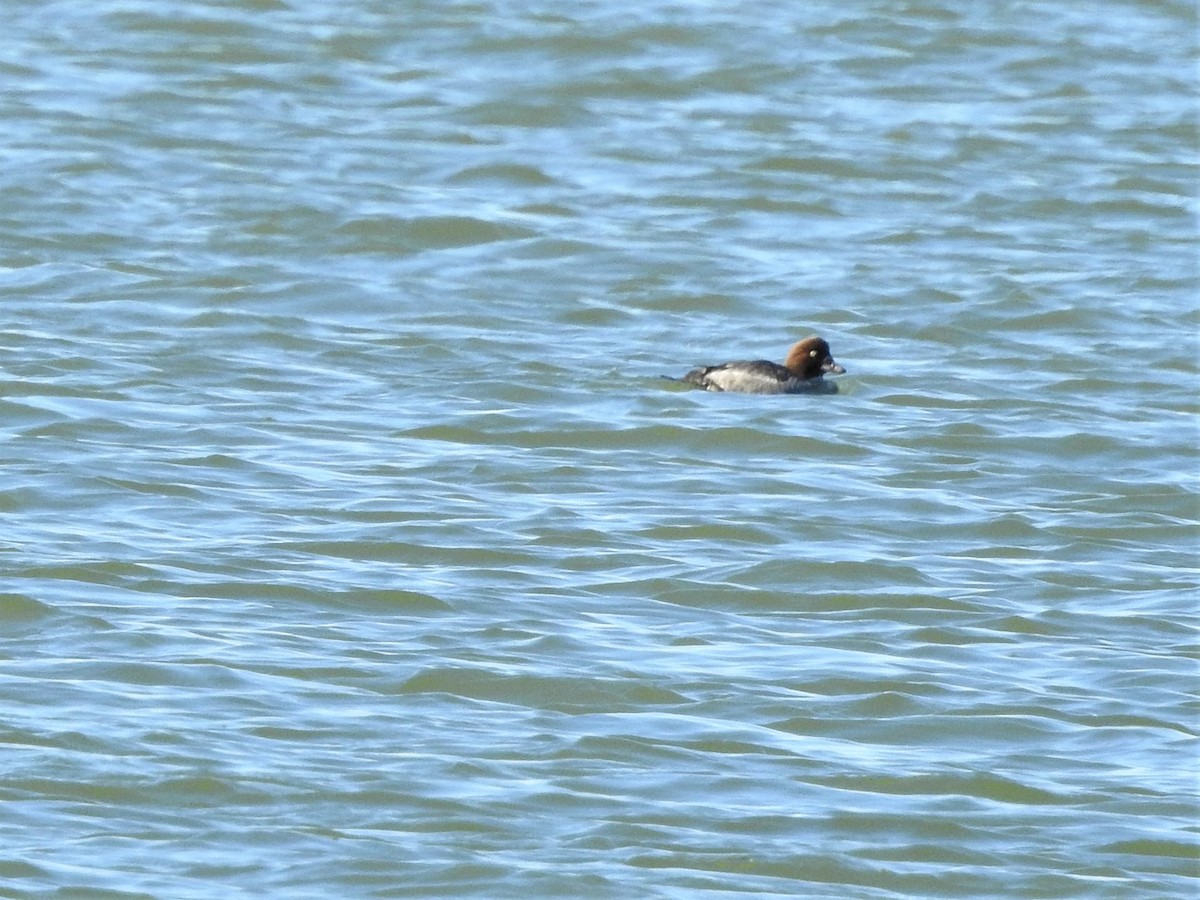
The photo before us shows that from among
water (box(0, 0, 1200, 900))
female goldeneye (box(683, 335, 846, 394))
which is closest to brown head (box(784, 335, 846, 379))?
female goldeneye (box(683, 335, 846, 394))

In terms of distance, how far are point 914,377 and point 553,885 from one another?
6.60m

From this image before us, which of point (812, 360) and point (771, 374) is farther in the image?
point (812, 360)

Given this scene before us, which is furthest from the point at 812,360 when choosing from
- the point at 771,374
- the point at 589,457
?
the point at 589,457

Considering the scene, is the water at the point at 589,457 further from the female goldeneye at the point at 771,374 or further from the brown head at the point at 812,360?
the brown head at the point at 812,360

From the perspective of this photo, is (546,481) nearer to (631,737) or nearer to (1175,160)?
(631,737)

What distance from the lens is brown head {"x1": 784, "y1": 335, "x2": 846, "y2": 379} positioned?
1234 cm

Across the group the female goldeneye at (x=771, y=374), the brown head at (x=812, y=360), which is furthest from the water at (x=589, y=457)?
the brown head at (x=812, y=360)

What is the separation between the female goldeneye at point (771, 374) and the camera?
480 inches

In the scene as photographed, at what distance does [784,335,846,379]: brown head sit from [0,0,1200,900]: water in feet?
1.15

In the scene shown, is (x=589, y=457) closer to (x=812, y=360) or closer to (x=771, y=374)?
(x=771, y=374)

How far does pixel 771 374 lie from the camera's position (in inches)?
480

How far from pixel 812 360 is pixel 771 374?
0.30m

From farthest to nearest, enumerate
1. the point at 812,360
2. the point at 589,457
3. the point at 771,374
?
1. the point at 812,360
2. the point at 771,374
3. the point at 589,457

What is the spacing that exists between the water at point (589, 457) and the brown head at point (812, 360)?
1.15 ft
